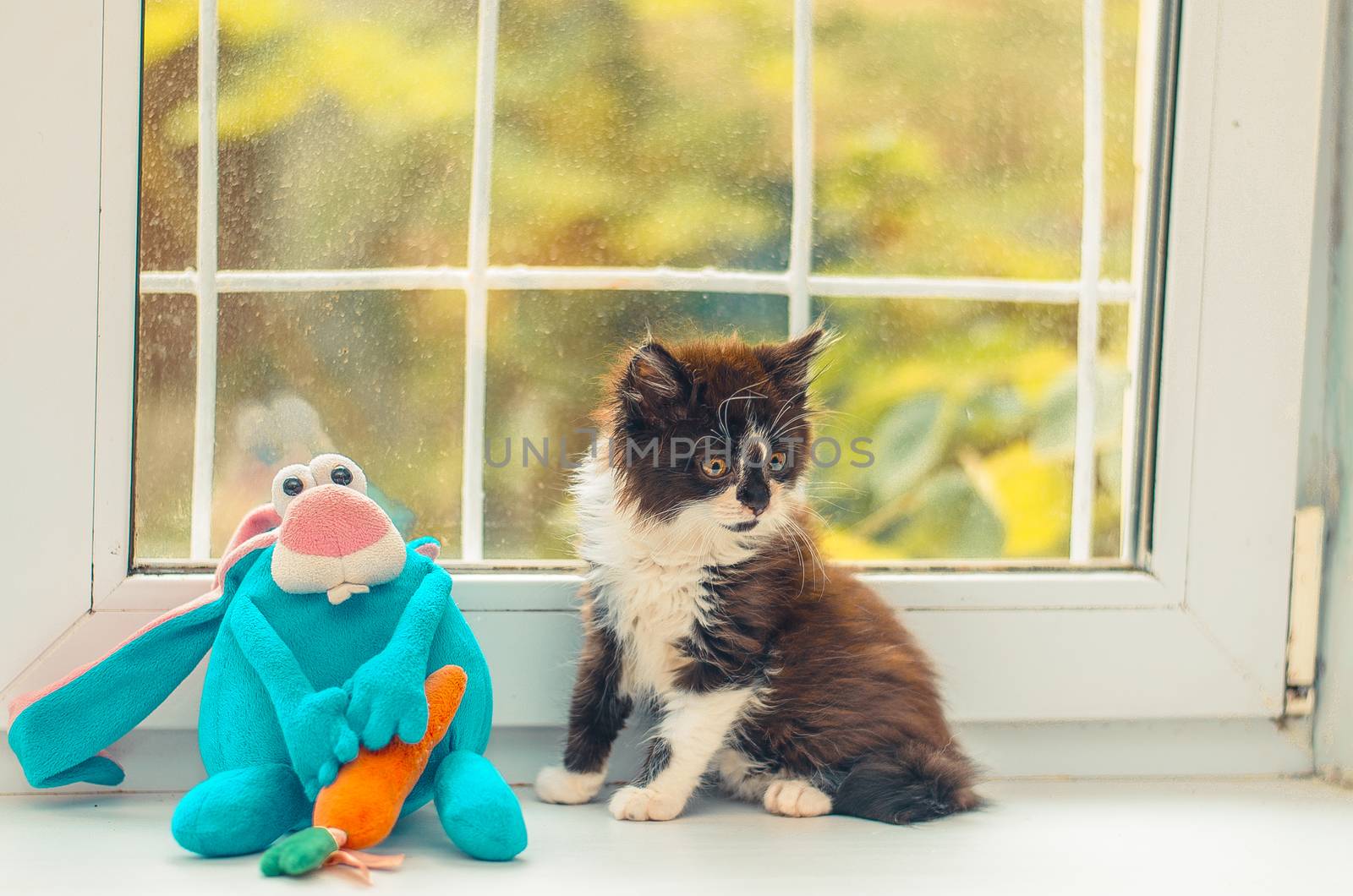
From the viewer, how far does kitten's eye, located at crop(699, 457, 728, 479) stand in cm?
113

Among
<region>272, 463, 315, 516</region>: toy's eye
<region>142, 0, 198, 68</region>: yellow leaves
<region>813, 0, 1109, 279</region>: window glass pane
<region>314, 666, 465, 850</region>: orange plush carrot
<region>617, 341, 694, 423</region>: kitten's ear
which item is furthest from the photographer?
<region>813, 0, 1109, 279</region>: window glass pane

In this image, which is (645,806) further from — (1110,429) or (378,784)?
(1110,429)

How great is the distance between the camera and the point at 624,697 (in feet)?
3.95

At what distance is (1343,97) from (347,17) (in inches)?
46.6

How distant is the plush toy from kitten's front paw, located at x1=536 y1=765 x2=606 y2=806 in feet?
0.51

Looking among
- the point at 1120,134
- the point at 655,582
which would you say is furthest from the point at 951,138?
the point at 655,582

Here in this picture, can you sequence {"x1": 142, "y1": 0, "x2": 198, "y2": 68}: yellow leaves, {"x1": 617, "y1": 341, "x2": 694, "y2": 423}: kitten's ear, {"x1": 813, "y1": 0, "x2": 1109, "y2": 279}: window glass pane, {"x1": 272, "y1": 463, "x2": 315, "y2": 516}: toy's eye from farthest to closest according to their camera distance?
{"x1": 813, "y1": 0, "x2": 1109, "y2": 279}: window glass pane < {"x1": 142, "y1": 0, "x2": 198, "y2": 68}: yellow leaves < {"x1": 617, "y1": 341, "x2": 694, "y2": 423}: kitten's ear < {"x1": 272, "y1": 463, "x2": 315, "y2": 516}: toy's eye

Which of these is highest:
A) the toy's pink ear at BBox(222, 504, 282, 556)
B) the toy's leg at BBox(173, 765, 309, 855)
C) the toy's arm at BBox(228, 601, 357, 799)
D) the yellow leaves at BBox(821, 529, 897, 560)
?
the toy's pink ear at BBox(222, 504, 282, 556)

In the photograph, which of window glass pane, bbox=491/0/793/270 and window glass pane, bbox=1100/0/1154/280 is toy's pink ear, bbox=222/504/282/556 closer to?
window glass pane, bbox=491/0/793/270

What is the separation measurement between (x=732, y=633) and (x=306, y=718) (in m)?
0.45

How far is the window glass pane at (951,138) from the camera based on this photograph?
134 cm

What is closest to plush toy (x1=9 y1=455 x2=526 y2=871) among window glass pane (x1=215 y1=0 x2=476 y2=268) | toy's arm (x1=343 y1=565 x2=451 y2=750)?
toy's arm (x1=343 y1=565 x2=451 y2=750)

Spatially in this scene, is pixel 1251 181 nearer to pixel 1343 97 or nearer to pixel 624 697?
Result: pixel 1343 97

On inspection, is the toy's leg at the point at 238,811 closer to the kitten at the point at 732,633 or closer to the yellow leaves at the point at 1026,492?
the kitten at the point at 732,633
